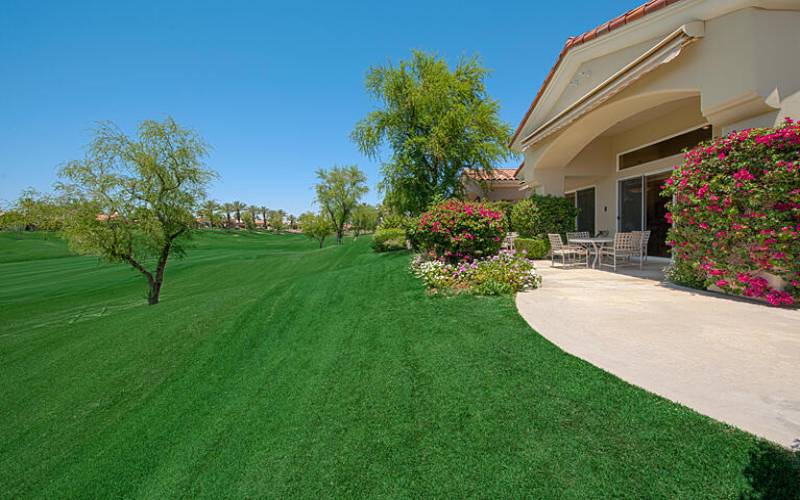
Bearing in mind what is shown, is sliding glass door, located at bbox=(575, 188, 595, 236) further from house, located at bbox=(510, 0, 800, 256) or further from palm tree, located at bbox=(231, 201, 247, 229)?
palm tree, located at bbox=(231, 201, 247, 229)

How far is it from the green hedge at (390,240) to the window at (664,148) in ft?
32.3

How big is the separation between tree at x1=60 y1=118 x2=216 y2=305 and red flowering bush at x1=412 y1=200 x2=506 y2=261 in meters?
10.2

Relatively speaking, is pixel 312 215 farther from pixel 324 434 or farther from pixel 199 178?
pixel 324 434

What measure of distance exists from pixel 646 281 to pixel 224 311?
9.33 meters

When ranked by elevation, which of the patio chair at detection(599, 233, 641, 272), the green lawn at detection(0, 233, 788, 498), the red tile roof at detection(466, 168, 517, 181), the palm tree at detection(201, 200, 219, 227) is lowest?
the green lawn at detection(0, 233, 788, 498)

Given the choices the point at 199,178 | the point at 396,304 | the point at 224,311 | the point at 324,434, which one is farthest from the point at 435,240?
the point at 199,178

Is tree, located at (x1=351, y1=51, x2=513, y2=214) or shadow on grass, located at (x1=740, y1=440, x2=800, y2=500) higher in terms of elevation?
tree, located at (x1=351, y1=51, x2=513, y2=214)

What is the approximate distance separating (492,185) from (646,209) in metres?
9.71

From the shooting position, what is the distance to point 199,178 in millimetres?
13227

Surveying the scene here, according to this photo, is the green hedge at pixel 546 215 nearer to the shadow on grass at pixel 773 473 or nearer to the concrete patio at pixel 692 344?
the concrete patio at pixel 692 344

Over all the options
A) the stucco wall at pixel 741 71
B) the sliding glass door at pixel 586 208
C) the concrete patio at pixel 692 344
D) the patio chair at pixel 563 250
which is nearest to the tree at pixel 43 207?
the concrete patio at pixel 692 344

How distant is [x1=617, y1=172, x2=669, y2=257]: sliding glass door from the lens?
10.1 meters

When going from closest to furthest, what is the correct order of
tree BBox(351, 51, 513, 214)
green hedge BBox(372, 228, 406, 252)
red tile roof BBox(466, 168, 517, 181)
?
1. tree BBox(351, 51, 513, 214)
2. green hedge BBox(372, 228, 406, 252)
3. red tile roof BBox(466, 168, 517, 181)

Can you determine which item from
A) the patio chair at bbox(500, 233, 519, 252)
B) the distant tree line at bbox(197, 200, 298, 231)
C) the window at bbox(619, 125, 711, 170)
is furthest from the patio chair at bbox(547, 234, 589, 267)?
the distant tree line at bbox(197, 200, 298, 231)
